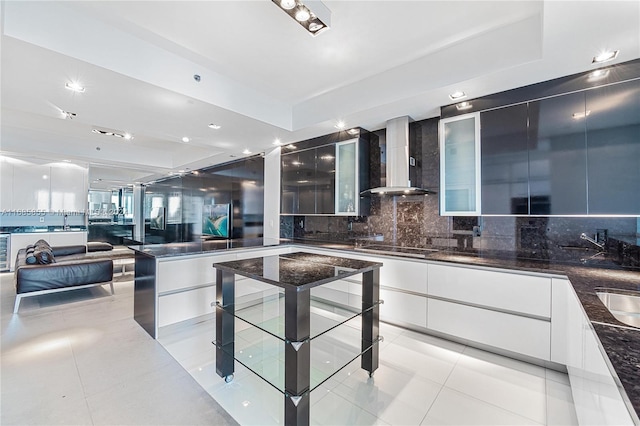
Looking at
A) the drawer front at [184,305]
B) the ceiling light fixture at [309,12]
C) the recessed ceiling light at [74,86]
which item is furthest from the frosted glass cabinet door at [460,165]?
the recessed ceiling light at [74,86]

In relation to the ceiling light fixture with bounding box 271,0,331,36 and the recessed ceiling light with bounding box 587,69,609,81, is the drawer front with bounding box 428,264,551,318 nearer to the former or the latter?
the recessed ceiling light with bounding box 587,69,609,81

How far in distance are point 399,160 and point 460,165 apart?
68cm

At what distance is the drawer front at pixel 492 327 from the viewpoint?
6.80 ft

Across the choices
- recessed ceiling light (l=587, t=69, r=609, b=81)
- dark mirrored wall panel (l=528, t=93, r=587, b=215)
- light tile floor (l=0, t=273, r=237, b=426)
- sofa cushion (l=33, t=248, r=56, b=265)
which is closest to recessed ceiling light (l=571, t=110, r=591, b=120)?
dark mirrored wall panel (l=528, t=93, r=587, b=215)

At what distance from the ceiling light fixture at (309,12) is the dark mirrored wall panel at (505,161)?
1819 millimetres

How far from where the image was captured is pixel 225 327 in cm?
198

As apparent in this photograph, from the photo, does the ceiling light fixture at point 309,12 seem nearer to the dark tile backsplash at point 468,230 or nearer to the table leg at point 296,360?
the table leg at point 296,360

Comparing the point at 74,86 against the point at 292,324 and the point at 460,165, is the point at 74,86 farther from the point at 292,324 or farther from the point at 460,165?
the point at 460,165

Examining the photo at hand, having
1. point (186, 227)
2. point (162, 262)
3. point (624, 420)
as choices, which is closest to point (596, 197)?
point (624, 420)

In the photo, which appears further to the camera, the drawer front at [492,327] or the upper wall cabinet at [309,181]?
the upper wall cabinet at [309,181]

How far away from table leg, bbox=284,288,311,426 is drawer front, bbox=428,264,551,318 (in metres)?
1.62

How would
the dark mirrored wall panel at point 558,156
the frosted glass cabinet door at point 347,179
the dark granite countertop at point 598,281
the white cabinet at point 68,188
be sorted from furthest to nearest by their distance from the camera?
the white cabinet at point 68,188 < the frosted glass cabinet door at point 347,179 < the dark mirrored wall panel at point 558,156 < the dark granite countertop at point 598,281

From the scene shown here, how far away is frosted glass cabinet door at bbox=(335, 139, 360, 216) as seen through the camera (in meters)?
3.67

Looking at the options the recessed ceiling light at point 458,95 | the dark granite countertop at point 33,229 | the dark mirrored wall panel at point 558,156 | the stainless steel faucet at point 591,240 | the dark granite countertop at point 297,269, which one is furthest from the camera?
the dark granite countertop at point 33,229
